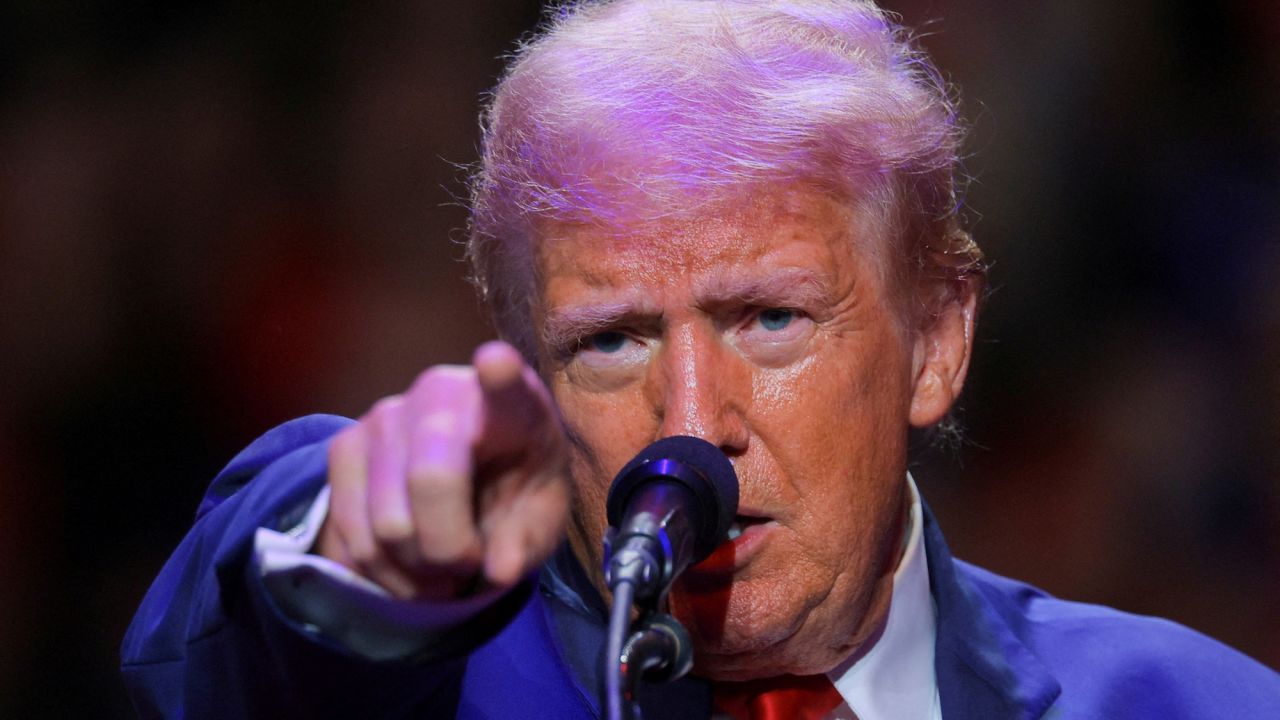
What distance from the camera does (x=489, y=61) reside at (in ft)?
10.8

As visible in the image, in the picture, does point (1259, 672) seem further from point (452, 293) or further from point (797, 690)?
point (452, 293)

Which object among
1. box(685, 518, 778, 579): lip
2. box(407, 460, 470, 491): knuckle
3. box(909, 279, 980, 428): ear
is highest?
box(407, 460, 470, 491): knuckle

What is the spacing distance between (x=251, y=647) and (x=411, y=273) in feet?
7.02

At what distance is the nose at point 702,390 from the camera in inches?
62.7

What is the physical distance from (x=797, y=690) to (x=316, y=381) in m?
1.76

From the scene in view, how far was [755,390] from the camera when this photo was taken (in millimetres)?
1644

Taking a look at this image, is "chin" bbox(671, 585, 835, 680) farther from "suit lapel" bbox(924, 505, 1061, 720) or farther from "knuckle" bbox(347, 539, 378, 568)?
"knuckle" bbox(347, 539, 378, 568)

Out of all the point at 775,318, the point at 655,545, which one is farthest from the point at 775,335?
the point at 655,545

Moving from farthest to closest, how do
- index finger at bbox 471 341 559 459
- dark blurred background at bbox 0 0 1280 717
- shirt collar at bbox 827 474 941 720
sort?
dark blurred background at bbox 0 0 1280 717
shirt collar at bbox 827 474 941 720
index finger at bbox 471 341 559 459

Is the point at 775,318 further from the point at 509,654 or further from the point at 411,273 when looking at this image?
the point at 411,273

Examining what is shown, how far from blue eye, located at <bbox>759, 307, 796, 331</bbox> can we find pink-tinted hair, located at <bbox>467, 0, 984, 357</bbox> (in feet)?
0.51

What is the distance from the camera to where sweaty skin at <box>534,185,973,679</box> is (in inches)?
63.9

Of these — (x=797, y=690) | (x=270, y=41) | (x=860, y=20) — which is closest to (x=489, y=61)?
(x=270, y=41)

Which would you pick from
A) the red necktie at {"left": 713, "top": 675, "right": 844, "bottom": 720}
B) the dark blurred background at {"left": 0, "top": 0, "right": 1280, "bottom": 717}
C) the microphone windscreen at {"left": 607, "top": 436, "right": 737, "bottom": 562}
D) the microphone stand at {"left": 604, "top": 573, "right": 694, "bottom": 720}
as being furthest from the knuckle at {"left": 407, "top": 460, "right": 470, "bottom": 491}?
the dark blurred background at {"left": 0, "top": 0, "right": 1280, "bottom": 717}
